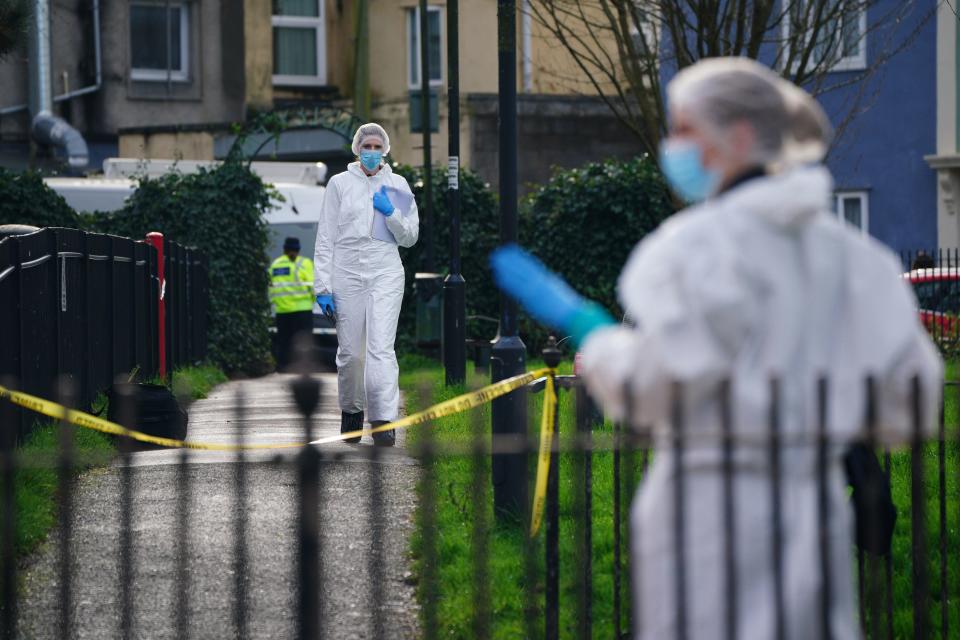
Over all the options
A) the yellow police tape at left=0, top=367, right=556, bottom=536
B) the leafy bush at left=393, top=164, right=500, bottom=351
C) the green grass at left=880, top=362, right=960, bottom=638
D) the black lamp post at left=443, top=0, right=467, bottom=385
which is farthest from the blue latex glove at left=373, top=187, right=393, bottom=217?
the leafy bush at left=393, top=164, right=500, bottom=351

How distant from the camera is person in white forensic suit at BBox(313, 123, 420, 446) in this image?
1054 cm

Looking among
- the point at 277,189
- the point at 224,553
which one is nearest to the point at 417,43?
the point at 277,189

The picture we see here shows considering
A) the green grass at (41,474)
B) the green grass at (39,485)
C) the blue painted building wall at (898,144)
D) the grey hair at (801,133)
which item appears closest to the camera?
the grey hair at (801,133)

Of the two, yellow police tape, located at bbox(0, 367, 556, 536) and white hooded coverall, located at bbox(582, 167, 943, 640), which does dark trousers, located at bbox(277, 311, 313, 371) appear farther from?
white hooded coverall, located at bbox(582, 167, 943, 640)

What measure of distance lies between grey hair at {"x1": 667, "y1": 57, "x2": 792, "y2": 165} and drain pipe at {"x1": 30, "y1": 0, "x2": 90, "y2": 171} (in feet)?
94.6

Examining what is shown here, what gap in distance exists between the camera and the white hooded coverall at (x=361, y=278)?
1056 centimetres

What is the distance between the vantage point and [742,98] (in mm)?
3500

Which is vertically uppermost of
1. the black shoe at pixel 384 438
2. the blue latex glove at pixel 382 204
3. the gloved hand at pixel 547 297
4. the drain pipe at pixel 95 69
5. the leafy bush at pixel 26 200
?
the drain pipe at pixel 95 69

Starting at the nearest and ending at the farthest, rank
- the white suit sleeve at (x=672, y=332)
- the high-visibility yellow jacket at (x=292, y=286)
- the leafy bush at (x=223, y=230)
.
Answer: the white suit sleeve at (x=672, y=332), the leafy bush at (x=223, y=230), the high-visibility yellow jacket at (x=292, y=286)

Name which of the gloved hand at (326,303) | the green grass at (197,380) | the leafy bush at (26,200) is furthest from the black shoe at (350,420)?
the leafy bush at (26,200)

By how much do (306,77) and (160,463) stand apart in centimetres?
3000

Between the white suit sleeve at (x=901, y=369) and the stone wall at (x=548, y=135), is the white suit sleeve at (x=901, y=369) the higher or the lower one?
the lower one

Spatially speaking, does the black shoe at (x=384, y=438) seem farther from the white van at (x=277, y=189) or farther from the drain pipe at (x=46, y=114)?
the drain pipe at (x=46, y=114)

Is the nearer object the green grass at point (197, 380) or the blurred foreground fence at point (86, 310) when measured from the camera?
the blurred foreground fence at point (86, 310)
